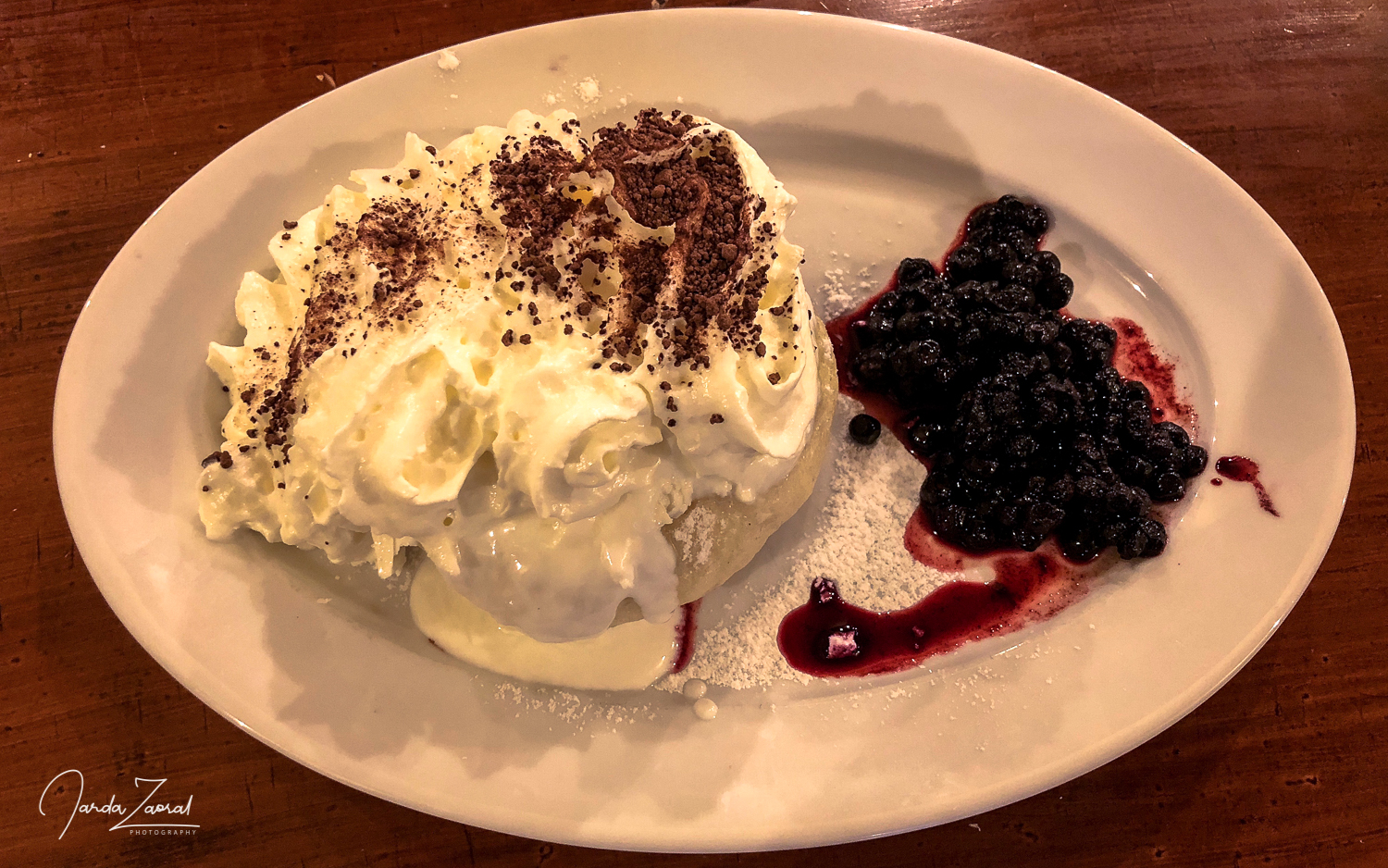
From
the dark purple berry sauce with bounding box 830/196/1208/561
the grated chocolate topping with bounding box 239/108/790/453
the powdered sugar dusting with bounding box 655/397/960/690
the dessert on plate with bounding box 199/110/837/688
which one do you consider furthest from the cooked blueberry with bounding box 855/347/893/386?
the grated chocolate topping with bounding box 239/108/790/453

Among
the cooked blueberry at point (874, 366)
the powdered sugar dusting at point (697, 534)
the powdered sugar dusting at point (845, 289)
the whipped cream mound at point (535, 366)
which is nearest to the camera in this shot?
the whipped cream mound at point (535, 366)

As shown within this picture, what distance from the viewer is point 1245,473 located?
5.18 ft

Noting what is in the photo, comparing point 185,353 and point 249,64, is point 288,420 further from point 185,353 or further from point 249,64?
point 249,64

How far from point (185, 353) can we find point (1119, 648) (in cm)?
209

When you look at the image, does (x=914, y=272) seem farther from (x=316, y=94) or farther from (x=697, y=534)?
(x=316, y=94)

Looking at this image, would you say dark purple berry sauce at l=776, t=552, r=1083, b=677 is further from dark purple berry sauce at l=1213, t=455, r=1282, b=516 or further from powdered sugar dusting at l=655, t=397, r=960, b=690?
dark purple berry sauce at l=1213, t=455, r=1282, b=516

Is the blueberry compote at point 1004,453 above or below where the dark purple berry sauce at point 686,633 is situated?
above

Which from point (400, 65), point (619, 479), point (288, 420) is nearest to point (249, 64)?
point (400, 65)

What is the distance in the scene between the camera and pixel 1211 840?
5.03 feet

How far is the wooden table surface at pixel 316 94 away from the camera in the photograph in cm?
151

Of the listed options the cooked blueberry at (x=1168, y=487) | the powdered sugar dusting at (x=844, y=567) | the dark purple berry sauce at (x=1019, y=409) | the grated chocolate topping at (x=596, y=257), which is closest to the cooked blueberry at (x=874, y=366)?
the dark purple berry sauce at (x=1019, y=409)

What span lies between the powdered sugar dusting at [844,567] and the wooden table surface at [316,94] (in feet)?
1.31

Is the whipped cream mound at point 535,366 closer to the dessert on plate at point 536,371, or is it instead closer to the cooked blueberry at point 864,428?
the dessert on plate at point 536,371

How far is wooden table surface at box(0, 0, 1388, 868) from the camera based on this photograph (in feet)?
4.95
